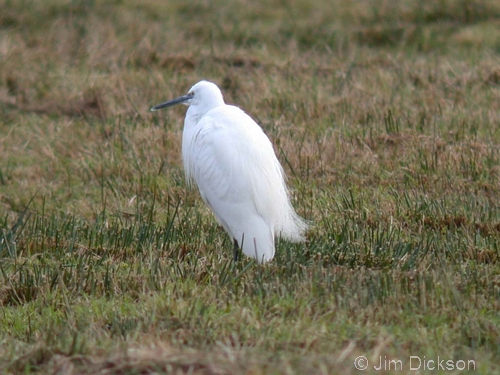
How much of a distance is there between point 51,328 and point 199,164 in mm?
1995

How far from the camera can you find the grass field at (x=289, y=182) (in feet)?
11.0

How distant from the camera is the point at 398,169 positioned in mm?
6082

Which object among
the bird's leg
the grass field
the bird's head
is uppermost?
the bird's head

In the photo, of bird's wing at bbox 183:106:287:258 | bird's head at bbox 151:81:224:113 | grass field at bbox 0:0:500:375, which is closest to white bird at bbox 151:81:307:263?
bird's wing at bbox 183:106:287:258

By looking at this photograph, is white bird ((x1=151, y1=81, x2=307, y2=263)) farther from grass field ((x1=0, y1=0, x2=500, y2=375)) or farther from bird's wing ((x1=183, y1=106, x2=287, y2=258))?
A: grass field ((x1=0, y1=0, x2=500, y2=375))

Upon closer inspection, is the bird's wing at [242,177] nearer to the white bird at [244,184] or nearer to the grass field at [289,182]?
the white bird at [244,184]

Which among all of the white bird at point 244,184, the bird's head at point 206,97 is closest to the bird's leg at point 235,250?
the white bird at point 244,184

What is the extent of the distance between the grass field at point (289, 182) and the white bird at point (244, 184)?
0.56 ft

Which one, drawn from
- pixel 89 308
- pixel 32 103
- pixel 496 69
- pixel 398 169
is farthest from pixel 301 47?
pixel 89 308

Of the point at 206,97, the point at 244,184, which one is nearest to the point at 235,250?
the point at 244,184

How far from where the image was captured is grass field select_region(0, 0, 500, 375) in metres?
3.34

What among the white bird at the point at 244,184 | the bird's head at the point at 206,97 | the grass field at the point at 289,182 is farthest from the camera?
the bird's head at the point at 206,97

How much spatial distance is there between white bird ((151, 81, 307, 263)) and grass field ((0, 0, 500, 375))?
0.17m

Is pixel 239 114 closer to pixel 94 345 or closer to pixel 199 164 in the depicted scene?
pixel 199 164
